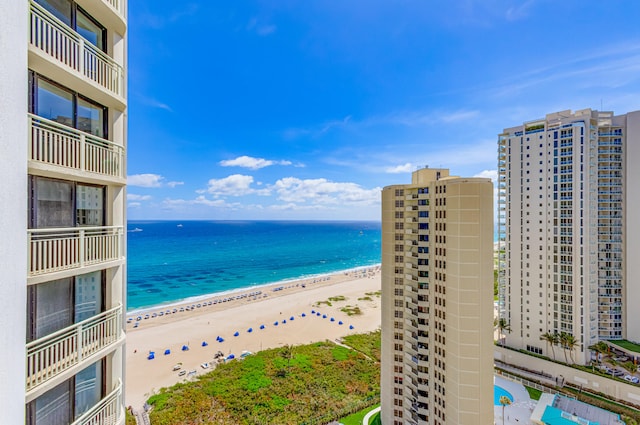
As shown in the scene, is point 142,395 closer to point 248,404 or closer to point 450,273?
point 248,404

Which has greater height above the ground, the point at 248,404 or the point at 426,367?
the point at 426,367

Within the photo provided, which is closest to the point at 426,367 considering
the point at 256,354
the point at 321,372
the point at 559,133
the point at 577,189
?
the point at 321,372

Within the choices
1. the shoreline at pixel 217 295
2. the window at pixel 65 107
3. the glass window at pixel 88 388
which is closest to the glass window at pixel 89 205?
the window at pixel 65 107

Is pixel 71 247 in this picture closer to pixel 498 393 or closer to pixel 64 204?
pixel 64 204

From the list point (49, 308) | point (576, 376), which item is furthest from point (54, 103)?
point (576, 376)

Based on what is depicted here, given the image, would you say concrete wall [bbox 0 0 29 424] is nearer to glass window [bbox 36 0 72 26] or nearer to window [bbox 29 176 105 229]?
window [bbox 29 176 105 229]

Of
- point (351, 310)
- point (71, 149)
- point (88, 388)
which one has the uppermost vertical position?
point (71, 149)

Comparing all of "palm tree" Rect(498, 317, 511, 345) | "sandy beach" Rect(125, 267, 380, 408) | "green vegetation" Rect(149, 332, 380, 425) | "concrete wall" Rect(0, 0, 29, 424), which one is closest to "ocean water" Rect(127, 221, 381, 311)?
"sandy beach" Rect(125, 267, 380, 408)
